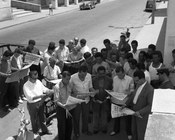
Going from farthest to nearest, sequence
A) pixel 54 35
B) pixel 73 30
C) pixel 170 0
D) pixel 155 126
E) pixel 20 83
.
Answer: pixel 73 30 < pixel 54 35 < pixel 20 83 < pixel 170 0 < pixel 155 126

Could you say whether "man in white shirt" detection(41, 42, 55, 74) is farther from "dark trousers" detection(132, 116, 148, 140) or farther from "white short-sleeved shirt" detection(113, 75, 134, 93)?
"dark trousers" detection(132, 116, 148, 140)

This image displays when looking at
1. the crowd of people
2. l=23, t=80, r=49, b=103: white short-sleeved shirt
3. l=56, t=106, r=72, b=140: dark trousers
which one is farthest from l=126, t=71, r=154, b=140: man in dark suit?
l=23, t=80, r=49, b=103: white short-sleeved shirt

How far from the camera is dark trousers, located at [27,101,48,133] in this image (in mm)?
7512

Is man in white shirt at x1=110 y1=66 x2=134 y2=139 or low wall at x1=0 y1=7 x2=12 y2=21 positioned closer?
man in white shirt at x1=110 y1=66 x2=134 y2=139

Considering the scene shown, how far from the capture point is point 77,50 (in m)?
10.4

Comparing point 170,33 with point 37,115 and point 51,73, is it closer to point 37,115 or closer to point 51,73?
point 51,73

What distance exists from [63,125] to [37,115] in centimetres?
78

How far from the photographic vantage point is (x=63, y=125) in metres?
7.46

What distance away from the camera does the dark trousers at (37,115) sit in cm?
751

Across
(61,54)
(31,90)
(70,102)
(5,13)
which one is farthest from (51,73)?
(5,13)

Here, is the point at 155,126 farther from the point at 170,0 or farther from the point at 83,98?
the point at 170,0

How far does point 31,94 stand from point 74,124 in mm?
1265

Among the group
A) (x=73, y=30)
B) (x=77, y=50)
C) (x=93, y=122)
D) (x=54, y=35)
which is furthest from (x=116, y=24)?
(x=93, y=122)

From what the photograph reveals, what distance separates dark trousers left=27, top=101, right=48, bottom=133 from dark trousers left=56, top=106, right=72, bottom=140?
1.78ft
